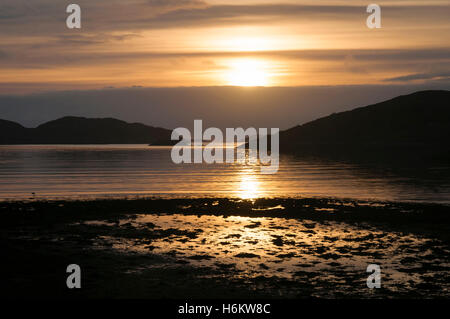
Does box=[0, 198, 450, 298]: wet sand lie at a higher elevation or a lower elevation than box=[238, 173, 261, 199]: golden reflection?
lower

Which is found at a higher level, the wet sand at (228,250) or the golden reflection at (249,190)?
the golden reflection at (249,190)

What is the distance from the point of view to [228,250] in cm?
2291

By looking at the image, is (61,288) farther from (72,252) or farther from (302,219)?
(302,219)

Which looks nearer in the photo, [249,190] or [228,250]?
[228,250]

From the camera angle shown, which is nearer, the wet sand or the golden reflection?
the wet sand

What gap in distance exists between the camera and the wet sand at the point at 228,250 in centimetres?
1678

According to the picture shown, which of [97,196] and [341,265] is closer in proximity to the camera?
[341,265]

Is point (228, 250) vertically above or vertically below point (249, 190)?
below

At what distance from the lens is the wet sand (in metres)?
16.8

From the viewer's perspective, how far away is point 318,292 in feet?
53.3

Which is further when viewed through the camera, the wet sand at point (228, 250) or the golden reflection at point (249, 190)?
the golden reflection at point (249, 190)

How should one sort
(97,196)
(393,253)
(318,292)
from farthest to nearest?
1. (97,196)
2. (393,253)
3. (318,292)

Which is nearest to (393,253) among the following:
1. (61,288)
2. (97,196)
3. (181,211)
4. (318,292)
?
(318,292)
